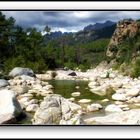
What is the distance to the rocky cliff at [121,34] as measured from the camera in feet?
22.1

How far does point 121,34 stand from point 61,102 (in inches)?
51.0

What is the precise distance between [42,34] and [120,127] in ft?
5.72

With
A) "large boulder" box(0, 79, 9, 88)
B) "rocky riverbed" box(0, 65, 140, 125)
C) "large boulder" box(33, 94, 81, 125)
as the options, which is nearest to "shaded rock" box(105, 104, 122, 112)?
"rocky riverbed" box(0, 65, 140, 125)

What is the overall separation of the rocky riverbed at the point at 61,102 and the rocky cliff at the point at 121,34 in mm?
278

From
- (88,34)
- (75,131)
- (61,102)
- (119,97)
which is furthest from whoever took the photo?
(119,97)

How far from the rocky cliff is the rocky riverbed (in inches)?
10.9

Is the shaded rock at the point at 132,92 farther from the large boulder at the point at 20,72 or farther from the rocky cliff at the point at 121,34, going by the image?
the large boulder at the point at 20,72

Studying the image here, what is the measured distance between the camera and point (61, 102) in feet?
22.8

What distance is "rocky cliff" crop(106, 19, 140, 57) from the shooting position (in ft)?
22.1
